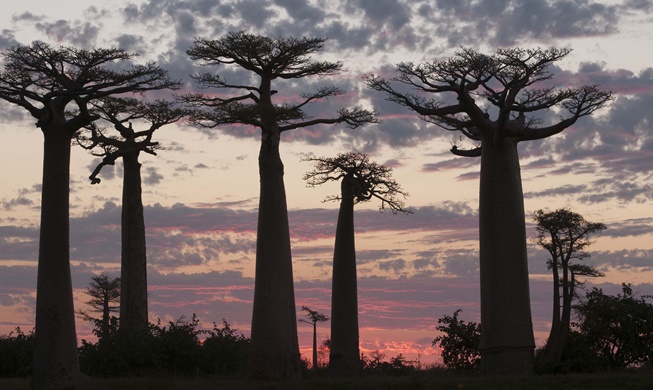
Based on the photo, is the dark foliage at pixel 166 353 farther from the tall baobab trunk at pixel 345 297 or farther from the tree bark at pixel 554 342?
the tree bark at pixel 554 342

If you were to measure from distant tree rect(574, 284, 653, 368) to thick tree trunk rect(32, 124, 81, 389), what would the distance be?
13.5 m

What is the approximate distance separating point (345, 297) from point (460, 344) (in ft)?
14.1

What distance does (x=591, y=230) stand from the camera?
2902 cm

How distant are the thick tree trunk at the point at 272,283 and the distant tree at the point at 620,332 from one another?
7.93 metres

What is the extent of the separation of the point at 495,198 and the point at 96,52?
9.43m

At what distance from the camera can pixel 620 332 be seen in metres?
25.9

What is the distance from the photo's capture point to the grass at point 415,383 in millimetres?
18703

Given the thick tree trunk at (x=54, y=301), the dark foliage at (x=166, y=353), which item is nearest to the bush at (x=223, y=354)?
the dark foliage at (x=166, y=353)

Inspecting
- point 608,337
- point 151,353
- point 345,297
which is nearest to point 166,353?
point 151,353

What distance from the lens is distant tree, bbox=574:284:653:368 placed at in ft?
84.6

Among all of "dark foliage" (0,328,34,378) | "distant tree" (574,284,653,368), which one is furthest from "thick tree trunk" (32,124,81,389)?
"distant tree" (574,284,653,368)

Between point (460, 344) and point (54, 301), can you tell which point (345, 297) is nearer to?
point (460, 344)

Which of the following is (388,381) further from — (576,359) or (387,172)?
(387,172)

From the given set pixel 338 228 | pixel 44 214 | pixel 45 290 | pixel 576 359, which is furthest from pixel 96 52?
pixel 576 359
